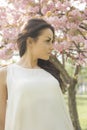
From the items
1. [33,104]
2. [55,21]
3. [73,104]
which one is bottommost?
[73,104]

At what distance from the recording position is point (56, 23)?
6988mm

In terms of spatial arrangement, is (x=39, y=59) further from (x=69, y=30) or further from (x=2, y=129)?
(x=69, y=30)

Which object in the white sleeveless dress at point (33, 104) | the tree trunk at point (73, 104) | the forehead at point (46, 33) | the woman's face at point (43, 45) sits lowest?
the tree trunk at point (73, 104)

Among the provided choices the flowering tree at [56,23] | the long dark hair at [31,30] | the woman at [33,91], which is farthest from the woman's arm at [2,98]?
the flowering tree at [56,23]

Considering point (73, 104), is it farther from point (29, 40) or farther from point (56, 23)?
point (29, 40)

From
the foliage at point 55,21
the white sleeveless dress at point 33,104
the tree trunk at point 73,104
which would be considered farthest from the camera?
the tree trunk at point 73,104

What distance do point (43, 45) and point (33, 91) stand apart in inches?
11.4

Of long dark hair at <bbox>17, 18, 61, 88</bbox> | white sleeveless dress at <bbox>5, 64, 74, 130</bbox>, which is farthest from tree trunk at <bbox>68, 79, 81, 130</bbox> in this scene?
white sleeveless dress at <bbox>5, 64, 74, 130</bbox>

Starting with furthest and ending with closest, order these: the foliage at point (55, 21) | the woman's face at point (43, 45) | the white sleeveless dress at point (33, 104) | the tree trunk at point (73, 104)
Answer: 1. the tree trunk at point (73, 104)
2. the foliage at point (55, 21)
3. the woman's face at point (43, 45)
4. the white sleeveless dress at point (33, 104)

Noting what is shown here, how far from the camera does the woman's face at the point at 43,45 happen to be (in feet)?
8.68

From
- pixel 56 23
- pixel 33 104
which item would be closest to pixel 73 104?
pixel 56 23

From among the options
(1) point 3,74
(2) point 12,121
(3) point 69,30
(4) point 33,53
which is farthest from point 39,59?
(3) point 69,30

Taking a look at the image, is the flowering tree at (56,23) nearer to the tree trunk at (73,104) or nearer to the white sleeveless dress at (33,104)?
the tree trunk at (73,104)

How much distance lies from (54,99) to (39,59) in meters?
0.30
